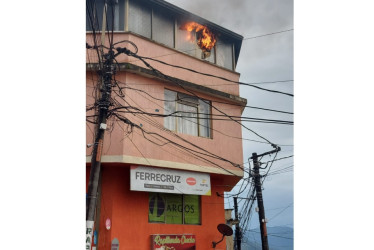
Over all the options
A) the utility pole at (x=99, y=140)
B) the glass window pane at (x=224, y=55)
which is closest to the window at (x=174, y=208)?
the utility pole at (x=99, y=140)

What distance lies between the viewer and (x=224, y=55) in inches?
170

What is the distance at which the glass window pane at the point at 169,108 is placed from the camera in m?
3.85

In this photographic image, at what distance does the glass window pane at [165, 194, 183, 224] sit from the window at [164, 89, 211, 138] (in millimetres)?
660

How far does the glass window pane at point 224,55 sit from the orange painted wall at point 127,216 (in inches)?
42.4

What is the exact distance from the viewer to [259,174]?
11.8 feet

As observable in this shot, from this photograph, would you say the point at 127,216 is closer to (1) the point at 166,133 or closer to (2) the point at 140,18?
(1) the point at 166,133

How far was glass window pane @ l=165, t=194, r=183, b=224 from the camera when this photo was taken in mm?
4107

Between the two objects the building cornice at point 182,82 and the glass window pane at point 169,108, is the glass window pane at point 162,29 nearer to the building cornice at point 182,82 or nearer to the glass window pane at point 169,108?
the building cornice at point 182,82

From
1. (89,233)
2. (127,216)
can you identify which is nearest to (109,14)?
(127,216)

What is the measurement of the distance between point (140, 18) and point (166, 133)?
1.09 metres

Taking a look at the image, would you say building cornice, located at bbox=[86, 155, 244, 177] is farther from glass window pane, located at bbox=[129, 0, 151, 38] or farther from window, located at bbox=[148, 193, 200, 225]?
glass window pane, located at bbox=[129, 0, 151, 38]
